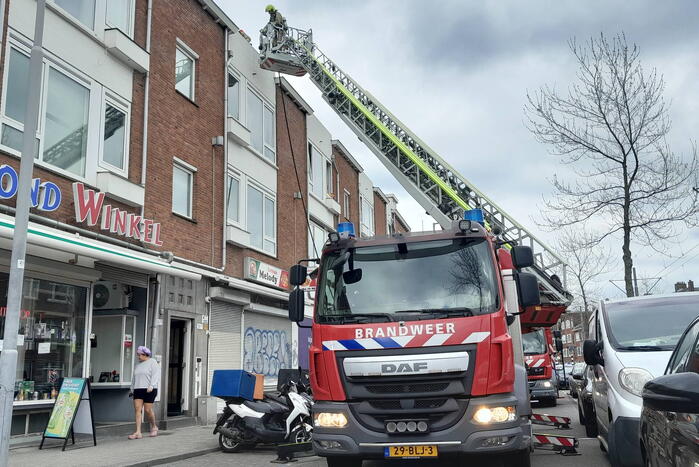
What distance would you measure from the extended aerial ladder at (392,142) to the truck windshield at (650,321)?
7.10 m

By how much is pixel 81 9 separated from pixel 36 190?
4.46 metres

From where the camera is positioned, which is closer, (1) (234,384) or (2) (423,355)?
(2) (423,355)

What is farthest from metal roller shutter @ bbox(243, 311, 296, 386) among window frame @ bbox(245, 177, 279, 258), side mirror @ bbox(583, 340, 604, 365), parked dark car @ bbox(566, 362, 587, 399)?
side mirror @ bbox(583, 340, 604, 365)

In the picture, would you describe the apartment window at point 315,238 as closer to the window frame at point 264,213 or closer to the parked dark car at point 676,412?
the window frame at point 264,213

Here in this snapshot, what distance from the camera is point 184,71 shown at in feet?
56.0

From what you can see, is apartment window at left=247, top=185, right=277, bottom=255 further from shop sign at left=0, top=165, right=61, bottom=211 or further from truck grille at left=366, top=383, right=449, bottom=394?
truck grille at left=366, top=383, right=449, bottom=394

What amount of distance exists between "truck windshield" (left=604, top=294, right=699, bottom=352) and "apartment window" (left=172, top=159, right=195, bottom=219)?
35.8 feet

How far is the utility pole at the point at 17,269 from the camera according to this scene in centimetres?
752

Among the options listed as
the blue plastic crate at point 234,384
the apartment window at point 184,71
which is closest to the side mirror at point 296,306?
the blue plastic crate at point 234,384

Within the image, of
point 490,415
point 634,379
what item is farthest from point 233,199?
point 634,379

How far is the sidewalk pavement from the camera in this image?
372 inches

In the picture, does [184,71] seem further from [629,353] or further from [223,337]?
[629,353]

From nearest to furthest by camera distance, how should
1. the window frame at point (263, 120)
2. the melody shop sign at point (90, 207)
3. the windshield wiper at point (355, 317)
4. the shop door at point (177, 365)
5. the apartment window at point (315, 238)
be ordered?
the windshield wiper at point (355, 317)
the melody shop sign at point (90, 207)
the shop door at point (177, 365)
the window frame at point (263, 120)
the apartment window at point (315, 238)

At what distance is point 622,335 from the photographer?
7.45 m
